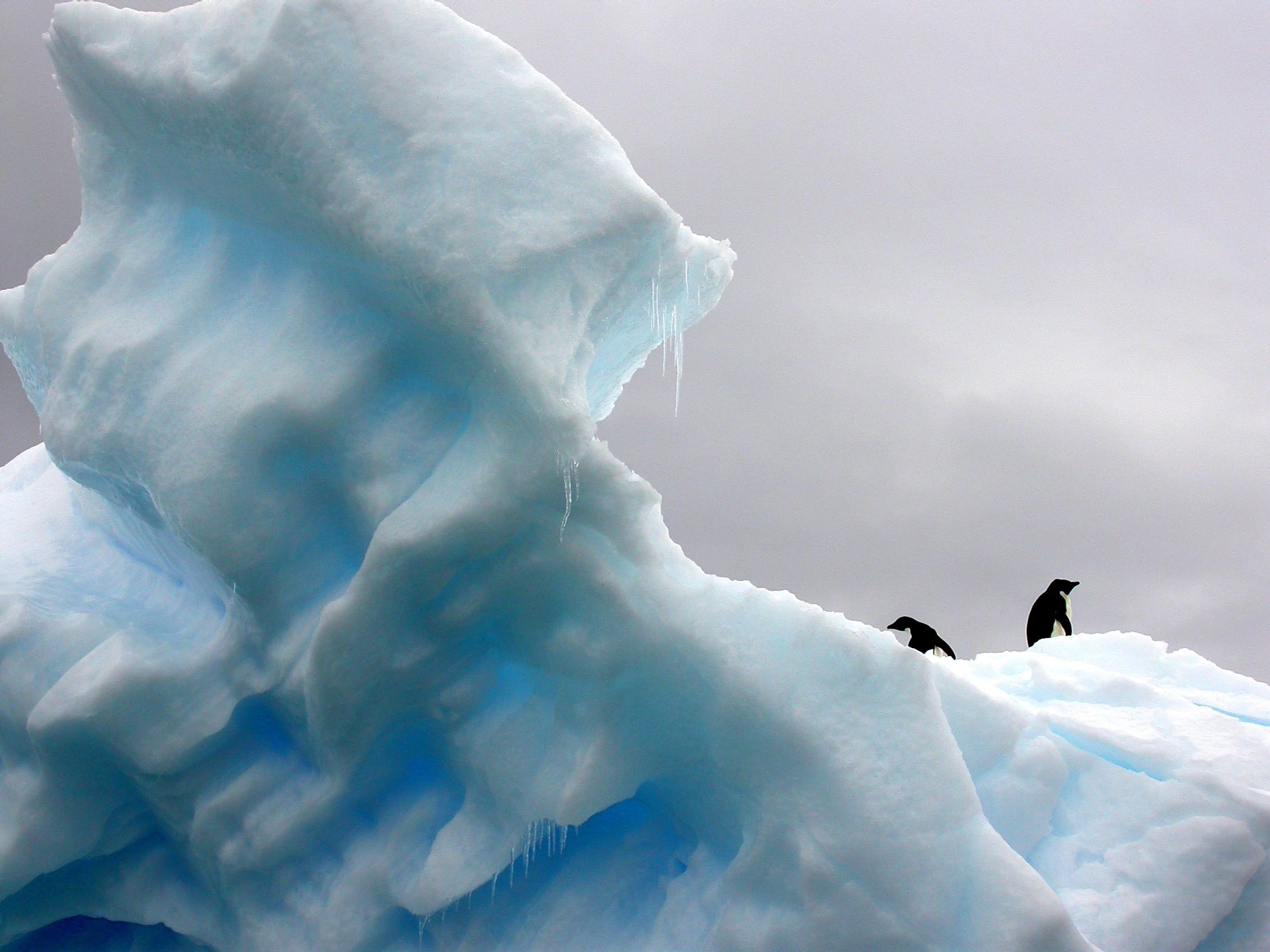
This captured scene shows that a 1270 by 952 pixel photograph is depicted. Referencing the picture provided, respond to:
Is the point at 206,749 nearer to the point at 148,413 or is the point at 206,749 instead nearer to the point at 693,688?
the point at 148,413

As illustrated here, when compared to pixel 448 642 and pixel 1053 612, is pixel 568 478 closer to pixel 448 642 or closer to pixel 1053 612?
pixel 448 642

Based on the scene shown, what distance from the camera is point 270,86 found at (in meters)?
3.14

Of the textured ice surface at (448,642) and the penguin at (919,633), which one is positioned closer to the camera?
the textured ice surface at (448,642)

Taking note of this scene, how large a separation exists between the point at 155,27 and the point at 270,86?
74 cm

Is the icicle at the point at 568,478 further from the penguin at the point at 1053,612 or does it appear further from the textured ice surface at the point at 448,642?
the penguin at the point at 1053,612

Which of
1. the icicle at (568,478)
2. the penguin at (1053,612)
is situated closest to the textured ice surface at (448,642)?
the icicle at (568,478)

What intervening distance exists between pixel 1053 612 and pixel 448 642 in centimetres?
1037

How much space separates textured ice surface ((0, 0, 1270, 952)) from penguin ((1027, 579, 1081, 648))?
8581 mm

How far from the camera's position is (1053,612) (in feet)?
39.4

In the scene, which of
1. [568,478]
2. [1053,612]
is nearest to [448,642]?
[568,478]

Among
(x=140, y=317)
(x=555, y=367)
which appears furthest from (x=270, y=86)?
(x=555, y=367)

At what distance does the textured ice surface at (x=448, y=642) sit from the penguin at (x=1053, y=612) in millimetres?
8581

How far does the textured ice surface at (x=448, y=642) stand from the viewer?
3.01 metres

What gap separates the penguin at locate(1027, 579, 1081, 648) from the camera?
39.2 feet
